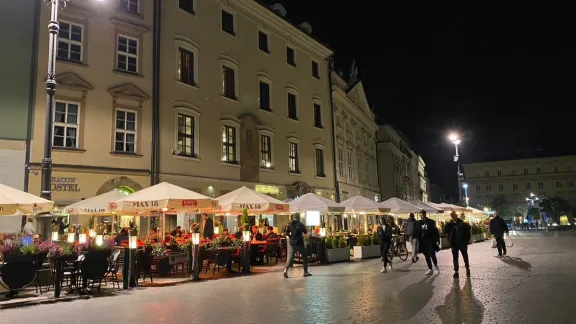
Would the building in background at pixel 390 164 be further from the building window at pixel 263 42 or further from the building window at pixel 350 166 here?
the building window at pixel 263 42

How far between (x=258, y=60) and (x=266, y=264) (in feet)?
46.3

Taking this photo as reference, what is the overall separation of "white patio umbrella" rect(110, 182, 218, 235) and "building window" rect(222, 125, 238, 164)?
9.47 metres

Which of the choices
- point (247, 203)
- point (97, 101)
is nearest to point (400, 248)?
point (247, 203)

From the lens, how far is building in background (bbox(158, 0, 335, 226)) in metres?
23.4

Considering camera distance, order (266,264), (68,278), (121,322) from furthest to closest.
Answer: (266,264)
(68,278)
(121,322)

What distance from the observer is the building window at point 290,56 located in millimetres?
32662

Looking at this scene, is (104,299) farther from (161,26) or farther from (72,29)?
(161,26)

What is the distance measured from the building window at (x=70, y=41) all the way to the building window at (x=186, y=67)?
493cm

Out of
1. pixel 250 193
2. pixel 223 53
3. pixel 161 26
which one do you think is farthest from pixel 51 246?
pixel 223 53

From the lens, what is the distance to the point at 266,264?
20.1m

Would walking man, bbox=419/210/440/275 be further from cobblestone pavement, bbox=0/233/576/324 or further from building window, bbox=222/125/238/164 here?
building window, bbox=222/125/238/164

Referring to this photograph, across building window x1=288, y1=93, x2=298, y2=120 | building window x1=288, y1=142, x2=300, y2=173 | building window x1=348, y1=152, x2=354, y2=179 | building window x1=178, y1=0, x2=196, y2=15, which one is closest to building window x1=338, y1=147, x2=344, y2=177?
building window x1=348, y1=152, x2=354, y2=179

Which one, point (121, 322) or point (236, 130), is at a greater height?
point (236, 130)

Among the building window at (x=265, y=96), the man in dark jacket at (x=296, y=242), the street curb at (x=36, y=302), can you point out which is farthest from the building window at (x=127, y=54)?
the street curb at (x=36, y=302)
